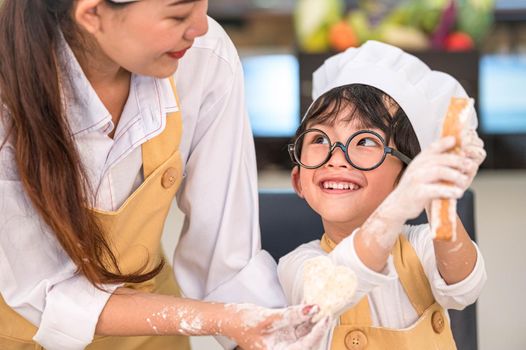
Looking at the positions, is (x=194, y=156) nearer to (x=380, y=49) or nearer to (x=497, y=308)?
(x=380, y=49)

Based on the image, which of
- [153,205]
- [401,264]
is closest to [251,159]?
[153,205]

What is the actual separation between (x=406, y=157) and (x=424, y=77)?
0.16 meters

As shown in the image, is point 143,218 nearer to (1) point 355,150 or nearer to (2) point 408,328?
(1) point 355,150

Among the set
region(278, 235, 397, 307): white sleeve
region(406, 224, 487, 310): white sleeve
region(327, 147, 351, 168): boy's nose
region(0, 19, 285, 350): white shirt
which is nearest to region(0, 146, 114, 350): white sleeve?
region(0, 19, 285, 350): white shirt

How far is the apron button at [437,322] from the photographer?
1.52 m

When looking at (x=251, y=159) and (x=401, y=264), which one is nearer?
(x=401, y=264)

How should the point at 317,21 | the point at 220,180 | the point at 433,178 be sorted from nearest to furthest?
the point at 433,178
the point at 220,180
the point at 317,21

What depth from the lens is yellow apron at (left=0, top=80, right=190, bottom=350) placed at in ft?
4.99

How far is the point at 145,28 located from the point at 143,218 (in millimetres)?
364

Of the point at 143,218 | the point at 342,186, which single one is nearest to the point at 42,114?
the point at 143,218

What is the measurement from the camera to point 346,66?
1606 mm

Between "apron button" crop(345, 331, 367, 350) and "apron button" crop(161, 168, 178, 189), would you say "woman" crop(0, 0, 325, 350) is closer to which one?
"apron button" crop(161, 168, 178, 189)

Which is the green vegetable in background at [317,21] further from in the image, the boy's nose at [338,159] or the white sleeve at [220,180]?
the boy's nose at [338,159]

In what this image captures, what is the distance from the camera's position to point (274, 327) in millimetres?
1392
